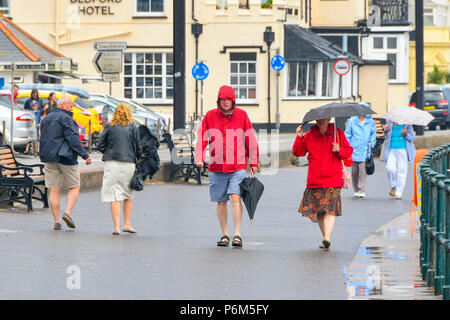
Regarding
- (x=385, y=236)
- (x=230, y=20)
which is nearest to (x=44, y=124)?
(x=385, y=236)

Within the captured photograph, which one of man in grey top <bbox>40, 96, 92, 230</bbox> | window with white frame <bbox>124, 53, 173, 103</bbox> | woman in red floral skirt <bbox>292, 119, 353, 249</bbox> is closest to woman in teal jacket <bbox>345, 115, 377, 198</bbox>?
man in grey top <bbox>40, 96, 92, 230</bbox>

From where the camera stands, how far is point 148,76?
152ft

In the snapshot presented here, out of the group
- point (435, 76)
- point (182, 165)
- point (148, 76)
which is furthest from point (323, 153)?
point (435, 76)

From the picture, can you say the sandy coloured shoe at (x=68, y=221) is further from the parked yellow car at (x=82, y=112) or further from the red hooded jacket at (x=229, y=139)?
the parked yellow car at (x=82, y=112)

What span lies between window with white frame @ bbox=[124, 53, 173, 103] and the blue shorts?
107 feet

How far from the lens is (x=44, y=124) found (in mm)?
15273

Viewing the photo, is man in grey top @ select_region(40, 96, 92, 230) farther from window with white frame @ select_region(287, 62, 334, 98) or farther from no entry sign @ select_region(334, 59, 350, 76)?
window with white frame @ select_region(287, 62, 334, 98)

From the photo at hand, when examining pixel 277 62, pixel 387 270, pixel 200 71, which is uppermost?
pixel 277 62

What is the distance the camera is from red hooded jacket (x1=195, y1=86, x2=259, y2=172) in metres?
13.2

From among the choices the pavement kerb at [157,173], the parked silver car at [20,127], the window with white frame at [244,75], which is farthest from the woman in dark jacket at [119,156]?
the window with white frame at [244,75]

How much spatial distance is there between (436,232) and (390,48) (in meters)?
51.8

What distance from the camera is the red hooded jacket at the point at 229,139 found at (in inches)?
519

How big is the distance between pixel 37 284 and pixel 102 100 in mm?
23640

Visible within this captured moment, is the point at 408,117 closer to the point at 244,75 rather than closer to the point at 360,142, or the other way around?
the point at 360,142
